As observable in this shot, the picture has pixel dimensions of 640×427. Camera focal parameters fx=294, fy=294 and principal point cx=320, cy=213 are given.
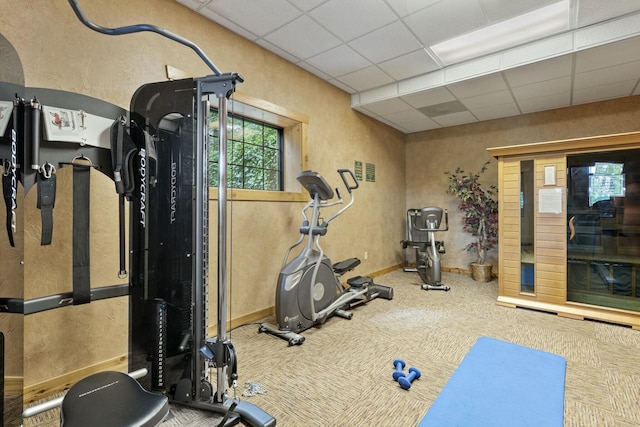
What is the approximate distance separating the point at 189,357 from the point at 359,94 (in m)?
4.29

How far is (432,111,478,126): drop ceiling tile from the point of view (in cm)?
519

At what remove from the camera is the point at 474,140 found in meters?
5.65

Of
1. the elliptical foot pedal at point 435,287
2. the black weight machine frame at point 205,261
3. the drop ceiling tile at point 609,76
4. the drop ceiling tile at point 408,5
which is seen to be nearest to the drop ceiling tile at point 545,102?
the drop ceiling tile at point 609,76

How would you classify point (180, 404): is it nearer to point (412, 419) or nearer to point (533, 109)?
point (412, 419)

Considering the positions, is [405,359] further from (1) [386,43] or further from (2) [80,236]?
(1) [386,43]

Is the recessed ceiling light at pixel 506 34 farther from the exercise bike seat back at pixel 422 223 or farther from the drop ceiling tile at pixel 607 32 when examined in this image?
the exercise bike seat back at pixel 422 223

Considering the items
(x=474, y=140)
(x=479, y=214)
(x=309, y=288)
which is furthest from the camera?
(x=474, y=140)

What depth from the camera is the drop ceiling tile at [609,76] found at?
3.44m

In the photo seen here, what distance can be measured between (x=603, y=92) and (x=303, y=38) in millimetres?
4339

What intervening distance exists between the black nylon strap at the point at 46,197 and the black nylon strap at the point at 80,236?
13 cm

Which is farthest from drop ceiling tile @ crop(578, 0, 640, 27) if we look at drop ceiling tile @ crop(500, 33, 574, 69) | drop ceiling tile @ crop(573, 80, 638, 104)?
drop ceiling tile @ crop(573, 80, 638, 104)

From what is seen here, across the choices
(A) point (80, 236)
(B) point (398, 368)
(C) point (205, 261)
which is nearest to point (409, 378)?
(B) point (398, 368)

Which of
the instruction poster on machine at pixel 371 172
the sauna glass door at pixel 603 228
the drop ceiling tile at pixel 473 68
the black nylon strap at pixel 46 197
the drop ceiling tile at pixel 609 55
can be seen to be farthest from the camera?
the instruction poster on machine at pixel 371 172

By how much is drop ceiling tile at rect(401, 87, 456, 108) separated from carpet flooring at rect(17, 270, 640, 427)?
294 centimetres
